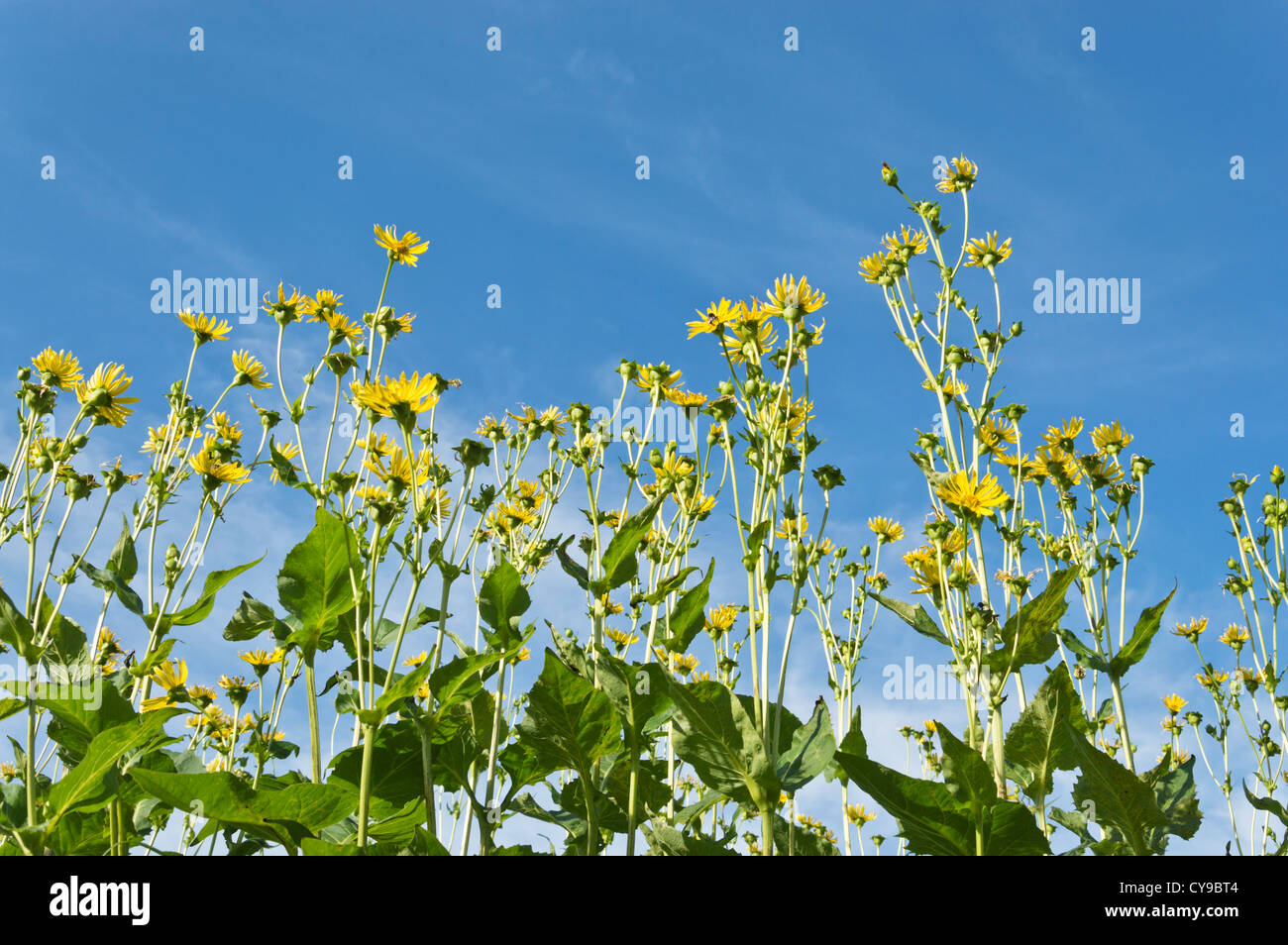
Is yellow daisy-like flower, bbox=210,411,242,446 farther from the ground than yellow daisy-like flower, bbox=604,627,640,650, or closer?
farther from the ground

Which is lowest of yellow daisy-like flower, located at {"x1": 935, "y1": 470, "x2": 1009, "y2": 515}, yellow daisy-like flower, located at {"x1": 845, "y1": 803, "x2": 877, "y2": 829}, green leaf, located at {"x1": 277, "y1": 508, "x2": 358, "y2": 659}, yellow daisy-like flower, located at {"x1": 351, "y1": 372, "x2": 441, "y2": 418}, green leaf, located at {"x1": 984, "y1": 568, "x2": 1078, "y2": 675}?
yellow daisy-like flower, located at {"x1": 845, "y1": 803, "x2": 877, "y2": 829}

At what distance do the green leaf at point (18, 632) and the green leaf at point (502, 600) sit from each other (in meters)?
1.31

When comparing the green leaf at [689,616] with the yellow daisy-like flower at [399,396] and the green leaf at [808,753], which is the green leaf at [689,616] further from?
the yellow daisy-like flower at [399,396]

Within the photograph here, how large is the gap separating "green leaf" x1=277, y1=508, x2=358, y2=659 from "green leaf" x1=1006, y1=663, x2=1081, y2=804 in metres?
→ 2.16

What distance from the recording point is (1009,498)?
3756 mm

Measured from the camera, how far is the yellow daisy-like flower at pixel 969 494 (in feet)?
9.94

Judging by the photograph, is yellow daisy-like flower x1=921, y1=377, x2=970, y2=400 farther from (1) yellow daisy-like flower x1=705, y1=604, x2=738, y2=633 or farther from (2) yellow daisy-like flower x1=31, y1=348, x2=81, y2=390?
(2) yellow daisy-like flower x1=31, y1=348, x2=81, y2=390

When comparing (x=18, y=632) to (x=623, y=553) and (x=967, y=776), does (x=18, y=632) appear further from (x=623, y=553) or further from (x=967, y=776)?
(x=967, y=776)

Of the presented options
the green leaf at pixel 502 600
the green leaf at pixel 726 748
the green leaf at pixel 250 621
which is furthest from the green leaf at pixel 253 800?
the green leaf at pixel 250 621

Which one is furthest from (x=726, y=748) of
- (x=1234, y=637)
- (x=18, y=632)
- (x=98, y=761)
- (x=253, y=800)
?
(x=1234, y=637)

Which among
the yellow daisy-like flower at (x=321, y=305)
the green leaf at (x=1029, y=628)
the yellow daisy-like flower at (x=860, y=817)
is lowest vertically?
the yellow daisy-like flower at (x=860, y=817)

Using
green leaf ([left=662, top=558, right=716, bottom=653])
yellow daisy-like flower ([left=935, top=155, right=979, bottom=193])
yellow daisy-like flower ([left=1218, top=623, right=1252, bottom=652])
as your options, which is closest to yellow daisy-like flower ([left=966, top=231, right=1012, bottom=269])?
yellow daisy-like flower ([left=935, top=155, right=979, bottom=193])

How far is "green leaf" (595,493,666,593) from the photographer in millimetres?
2894
